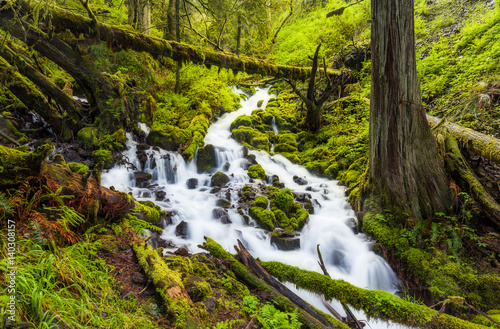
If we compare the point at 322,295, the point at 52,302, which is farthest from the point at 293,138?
the point at 52,302

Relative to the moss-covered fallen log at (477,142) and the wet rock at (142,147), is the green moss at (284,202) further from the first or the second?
the wet rock at (142,147)

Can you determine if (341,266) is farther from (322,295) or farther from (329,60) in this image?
(329,60)

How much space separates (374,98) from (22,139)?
8.76 metres

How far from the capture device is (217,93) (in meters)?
12.7

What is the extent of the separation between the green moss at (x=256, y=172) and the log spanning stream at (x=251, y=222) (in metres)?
0.24

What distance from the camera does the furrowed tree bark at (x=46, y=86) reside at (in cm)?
636

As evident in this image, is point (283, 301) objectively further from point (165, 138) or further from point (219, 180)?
point (165, 138)

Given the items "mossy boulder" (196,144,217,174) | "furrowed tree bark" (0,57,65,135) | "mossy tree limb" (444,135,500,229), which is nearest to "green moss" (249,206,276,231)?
"mossy boulder" (196,144,217,174)

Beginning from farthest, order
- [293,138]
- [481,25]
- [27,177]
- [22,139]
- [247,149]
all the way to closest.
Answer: [293,138] → [247,149] → [481,25] → [22,139] → [27,177]

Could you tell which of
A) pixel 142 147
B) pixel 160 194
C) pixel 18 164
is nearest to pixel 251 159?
pixel 160 194

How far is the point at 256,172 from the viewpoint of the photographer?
8445 mm

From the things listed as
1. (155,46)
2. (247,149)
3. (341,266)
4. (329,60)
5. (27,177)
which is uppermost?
(329,60)

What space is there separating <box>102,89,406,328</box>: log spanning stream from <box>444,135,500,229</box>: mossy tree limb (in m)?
2.12

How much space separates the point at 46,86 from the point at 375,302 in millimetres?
9227
